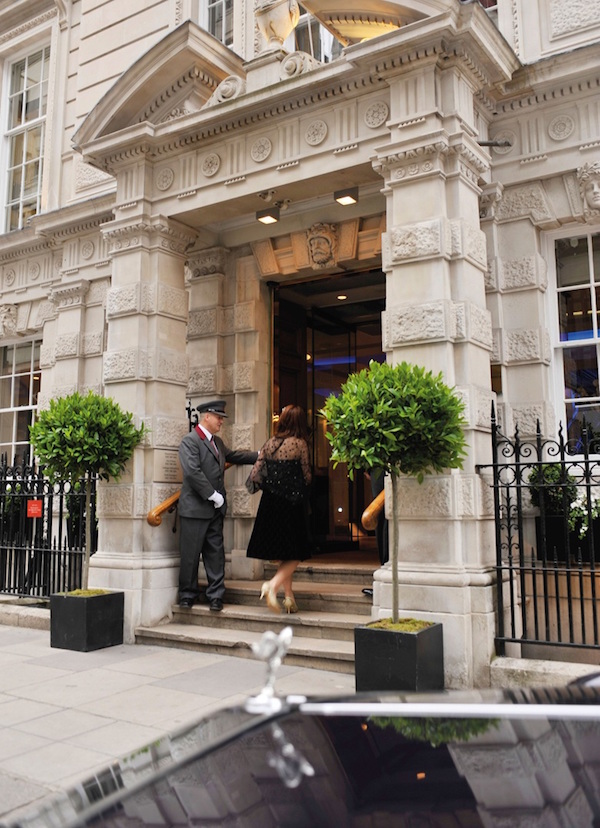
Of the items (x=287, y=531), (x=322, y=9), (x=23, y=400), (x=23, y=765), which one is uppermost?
A: (x=322, y=9)

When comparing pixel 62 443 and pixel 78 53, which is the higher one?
pixel 78 53

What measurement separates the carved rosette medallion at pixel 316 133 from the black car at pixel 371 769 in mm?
6497

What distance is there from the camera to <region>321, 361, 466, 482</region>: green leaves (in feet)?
18.3

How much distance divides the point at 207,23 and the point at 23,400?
6956 millimetres

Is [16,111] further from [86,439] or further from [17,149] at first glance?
[86,439]

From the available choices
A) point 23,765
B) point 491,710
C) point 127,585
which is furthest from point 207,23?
point 491,710

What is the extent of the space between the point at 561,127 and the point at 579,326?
6.73 feet

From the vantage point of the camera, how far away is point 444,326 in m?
6.18

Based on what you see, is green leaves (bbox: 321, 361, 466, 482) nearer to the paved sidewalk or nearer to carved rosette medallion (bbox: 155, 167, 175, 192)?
the paved sidewalk

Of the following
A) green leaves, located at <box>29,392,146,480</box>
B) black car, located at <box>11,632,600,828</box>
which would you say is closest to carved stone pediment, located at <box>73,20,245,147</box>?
green leaves, located at <box>29,392,146,480</box>

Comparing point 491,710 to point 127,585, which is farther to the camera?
point 127,585

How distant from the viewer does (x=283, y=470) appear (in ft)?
24.2

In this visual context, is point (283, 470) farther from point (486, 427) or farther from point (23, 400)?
point (23, 400)

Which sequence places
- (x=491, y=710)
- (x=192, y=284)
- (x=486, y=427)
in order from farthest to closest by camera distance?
(x=192, y=284) < (x=486, y=427) < (x=491, y=710)
